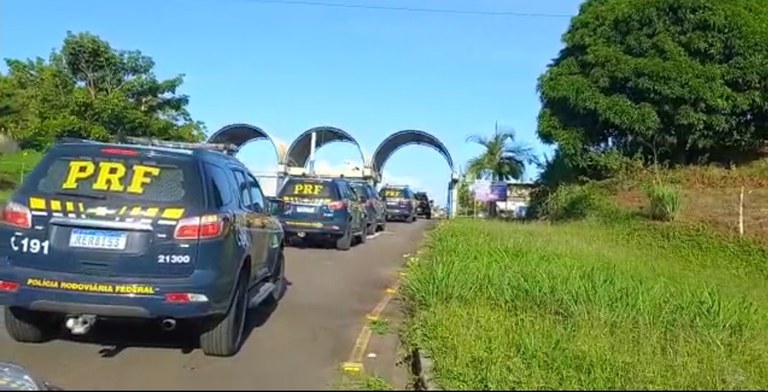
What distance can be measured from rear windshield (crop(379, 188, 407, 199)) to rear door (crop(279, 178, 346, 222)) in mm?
17138

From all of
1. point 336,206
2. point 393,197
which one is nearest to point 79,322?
point 336,206

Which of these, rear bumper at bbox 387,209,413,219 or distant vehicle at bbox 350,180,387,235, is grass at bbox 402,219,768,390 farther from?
rear bumper at bbox 387,209,413,219

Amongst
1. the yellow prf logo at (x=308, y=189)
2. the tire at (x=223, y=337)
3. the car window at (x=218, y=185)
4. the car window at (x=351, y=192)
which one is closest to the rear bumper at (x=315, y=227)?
the yellow prf logo at (x=308, y=189)

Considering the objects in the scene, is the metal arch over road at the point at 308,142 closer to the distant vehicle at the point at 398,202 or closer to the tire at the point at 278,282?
the distant vehicle at the point at 398,202

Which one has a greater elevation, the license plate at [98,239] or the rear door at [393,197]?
the rear door at [393,197]

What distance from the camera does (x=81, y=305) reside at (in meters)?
6.49

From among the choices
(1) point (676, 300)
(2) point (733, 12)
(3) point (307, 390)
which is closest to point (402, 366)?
(1) point (676, 300)

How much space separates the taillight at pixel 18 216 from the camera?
6.59m

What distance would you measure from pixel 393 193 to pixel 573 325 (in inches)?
1124

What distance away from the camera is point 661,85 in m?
25.1

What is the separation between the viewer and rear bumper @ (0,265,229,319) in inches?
255

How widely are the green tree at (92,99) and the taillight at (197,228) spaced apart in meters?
25.5

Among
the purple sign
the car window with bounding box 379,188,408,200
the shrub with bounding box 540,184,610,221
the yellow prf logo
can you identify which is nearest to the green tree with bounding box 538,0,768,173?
the shrub with bounding box 540,184,610,221

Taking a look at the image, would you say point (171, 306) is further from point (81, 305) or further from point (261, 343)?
point (261, 343)
